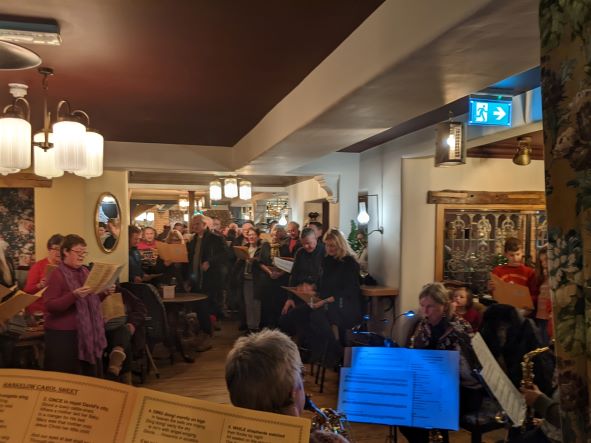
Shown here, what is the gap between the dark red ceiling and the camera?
2014 mm

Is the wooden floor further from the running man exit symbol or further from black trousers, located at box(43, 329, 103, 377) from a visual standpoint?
the running man exit symbol

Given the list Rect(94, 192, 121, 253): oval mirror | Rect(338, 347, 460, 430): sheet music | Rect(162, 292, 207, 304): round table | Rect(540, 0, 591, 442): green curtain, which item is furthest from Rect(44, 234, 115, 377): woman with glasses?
Rect(540, 0, 591, 442): green curtain

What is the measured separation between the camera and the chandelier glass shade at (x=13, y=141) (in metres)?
2.50

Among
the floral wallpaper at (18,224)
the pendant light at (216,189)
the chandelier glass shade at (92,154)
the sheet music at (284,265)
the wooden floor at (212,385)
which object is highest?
the pendant light at (216,189)

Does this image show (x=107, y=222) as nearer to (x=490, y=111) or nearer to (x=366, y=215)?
(x=366, y=215)

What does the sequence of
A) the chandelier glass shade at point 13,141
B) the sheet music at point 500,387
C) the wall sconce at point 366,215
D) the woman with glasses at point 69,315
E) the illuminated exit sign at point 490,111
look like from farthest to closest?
the wall sconce at point 366,215 < the illuminated exit sign at point 490,111 < the woman with glasses at point 69,315 < the chandelier glass shade at point 13,141 < the sheet music at point 500,387

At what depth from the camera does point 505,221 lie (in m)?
5.54

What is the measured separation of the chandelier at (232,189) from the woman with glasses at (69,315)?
13.1 ft

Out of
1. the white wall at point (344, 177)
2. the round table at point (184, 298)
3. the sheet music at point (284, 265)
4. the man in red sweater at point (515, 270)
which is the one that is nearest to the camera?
the man in red sweater at point (515, 270)

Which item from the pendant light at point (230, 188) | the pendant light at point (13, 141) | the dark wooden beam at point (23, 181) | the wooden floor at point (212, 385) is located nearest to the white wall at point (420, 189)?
the wooden floor at point (212, 385)

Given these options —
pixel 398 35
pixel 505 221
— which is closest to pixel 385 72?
pixel 398 35

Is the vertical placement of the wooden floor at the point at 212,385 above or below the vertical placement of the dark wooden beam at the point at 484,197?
below

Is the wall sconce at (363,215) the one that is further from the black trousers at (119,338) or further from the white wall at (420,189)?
the black trousers at (119,338)

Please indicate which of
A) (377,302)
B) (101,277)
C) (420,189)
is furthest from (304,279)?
(101,277)
